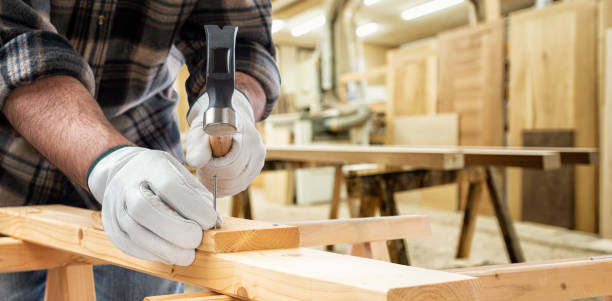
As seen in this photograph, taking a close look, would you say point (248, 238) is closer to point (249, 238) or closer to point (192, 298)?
point (249, 238)

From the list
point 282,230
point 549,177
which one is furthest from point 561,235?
point 282,230

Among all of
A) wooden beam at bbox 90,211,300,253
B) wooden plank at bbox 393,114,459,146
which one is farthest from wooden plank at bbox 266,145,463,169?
wooden plank at bbox 393,114,459,146

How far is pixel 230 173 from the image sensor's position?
2.69 feet

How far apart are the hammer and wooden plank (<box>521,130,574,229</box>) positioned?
343 centimetres

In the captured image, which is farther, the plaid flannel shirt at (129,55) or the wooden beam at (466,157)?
the wooden beam at (466,157)

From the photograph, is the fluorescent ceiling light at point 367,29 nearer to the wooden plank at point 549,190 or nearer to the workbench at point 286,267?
the wooden plank at point 549,190

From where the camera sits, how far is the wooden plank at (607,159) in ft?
10.00

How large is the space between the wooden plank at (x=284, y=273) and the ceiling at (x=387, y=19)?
19.6 ft

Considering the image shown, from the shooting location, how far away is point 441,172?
7.65 ft

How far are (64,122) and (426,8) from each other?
7722 millimetres

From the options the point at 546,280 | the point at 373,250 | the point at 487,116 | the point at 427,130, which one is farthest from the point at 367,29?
the point at 546,280

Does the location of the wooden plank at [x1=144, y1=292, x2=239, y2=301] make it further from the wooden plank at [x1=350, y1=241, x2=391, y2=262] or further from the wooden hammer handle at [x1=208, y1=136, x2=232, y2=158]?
the wooden plank at [x1=350, y1=241, x2=391, y2=262]

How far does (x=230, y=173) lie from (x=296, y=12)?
6368mm

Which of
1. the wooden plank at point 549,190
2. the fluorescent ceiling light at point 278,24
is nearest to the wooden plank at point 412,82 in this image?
the wooden plank at point 549,190
